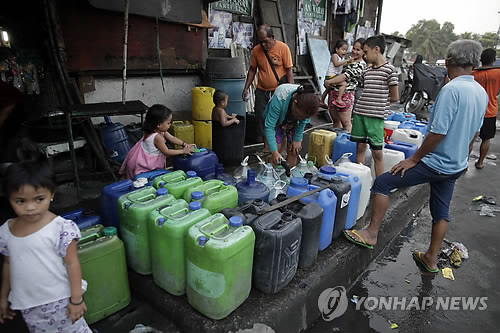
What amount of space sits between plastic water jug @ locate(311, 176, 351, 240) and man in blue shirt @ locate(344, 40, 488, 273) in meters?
0.30

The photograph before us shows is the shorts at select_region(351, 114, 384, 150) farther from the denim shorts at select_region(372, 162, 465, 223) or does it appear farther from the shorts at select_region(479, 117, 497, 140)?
the shorts at select_region(479, 117, 497, 140)

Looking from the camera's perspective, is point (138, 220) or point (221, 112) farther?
point (221, 112)

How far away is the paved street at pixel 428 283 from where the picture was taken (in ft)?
8.20

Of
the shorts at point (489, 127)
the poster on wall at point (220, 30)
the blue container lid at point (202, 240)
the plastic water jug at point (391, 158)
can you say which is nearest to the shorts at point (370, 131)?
the plastic water jug at point (391, 158)

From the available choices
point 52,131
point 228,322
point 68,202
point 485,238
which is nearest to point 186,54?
point 52,131

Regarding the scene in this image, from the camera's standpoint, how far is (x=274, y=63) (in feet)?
16.0

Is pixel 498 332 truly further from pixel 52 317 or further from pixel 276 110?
pixel 52 317

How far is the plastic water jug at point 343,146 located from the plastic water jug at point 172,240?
2695mm

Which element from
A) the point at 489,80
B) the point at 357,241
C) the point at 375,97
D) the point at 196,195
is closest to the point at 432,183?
the point at 357,241

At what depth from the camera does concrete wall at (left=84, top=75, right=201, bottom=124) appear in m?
4.96

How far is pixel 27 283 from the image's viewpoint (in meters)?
1.52

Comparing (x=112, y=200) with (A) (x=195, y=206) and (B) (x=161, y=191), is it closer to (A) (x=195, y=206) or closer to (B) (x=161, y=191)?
(B) (x=161, y=191)

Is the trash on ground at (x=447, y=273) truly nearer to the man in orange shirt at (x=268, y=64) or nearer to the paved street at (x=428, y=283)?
the paved street at (x=428, y=283)

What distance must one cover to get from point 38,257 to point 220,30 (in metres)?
6.27
